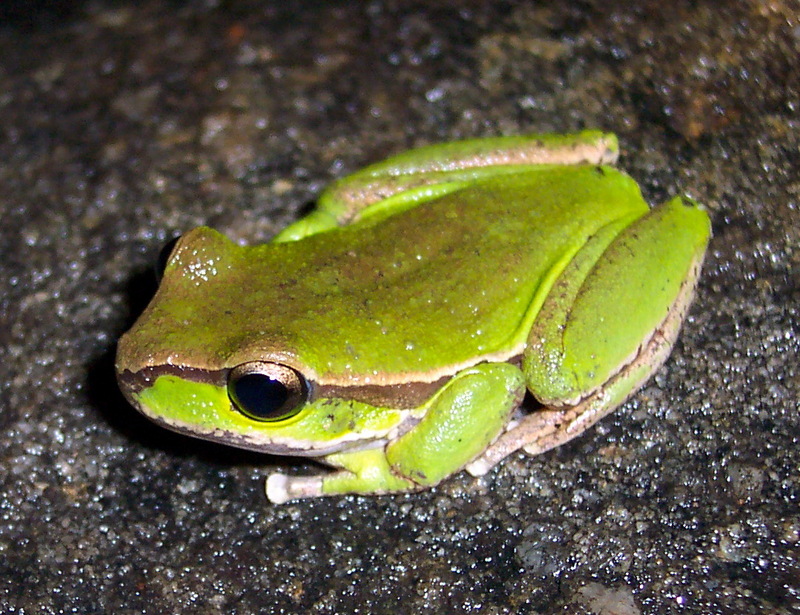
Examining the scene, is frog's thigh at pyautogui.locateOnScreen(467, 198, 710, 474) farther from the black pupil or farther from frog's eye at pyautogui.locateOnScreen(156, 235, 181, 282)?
frog's eye at pyautogui.locateOnScreen(156, 235, 181, 282)

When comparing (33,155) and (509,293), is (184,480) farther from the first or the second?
(33,155)

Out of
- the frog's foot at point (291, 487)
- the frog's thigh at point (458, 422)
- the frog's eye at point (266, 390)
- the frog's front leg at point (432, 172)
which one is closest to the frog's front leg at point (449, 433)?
the frog's thigh at point (458, 422)

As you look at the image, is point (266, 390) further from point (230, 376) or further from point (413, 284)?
point (413, 284)

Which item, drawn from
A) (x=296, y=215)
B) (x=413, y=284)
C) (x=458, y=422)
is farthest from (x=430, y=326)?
(x=296, y=215)

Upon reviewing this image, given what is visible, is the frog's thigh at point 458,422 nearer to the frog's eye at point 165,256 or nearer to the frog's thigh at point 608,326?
the frog's thigh at point 608,326

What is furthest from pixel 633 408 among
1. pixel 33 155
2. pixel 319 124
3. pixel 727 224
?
pixel 33 155

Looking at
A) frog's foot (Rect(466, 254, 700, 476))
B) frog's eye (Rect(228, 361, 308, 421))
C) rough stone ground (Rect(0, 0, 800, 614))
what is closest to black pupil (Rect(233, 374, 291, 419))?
frog's eye (Rect(228, 361, 308, 421))
